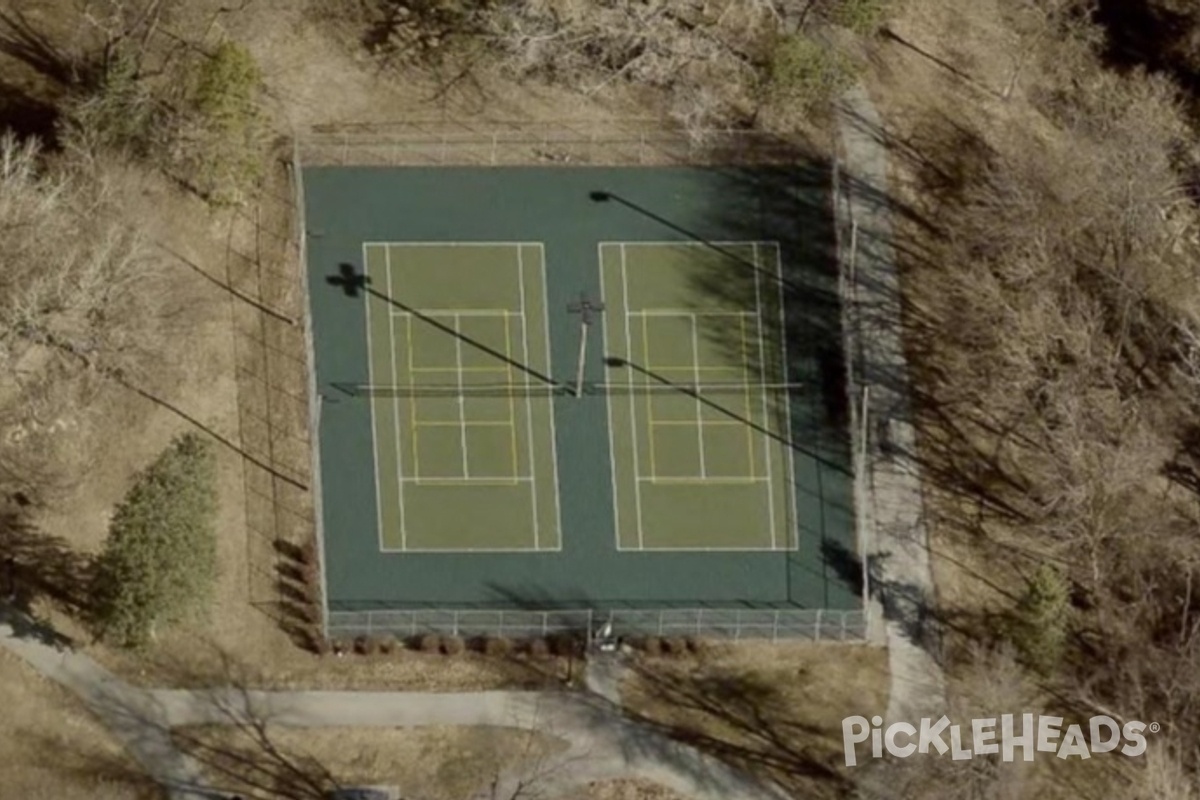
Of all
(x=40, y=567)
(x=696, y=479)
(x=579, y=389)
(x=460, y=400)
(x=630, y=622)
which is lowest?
(x=630, y=622)

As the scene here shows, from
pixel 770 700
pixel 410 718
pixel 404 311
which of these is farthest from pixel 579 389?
pixel 410 718

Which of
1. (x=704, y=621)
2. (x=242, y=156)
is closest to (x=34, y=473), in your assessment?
(x=242, y=156)

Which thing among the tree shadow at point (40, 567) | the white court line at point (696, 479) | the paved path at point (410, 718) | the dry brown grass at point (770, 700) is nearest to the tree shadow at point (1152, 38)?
the white court line at point (696, 479)

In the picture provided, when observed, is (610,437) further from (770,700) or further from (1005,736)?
(1005,736)

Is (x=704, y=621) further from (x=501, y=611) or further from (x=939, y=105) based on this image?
(x=939, y=105)

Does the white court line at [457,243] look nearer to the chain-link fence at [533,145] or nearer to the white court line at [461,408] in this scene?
the white court line at [461,408]

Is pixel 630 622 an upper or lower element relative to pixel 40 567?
lower

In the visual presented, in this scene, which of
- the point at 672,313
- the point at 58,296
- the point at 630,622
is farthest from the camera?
the point at 672,313
